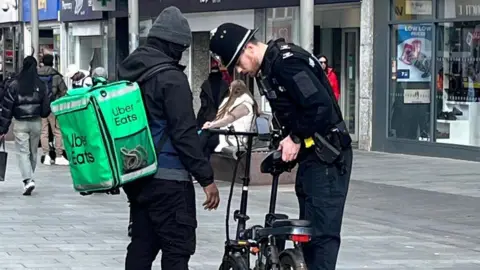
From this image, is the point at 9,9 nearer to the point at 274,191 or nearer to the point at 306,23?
the point at 306,23

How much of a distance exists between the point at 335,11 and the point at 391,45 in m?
2.85

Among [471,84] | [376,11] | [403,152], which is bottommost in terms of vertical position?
[403,152]

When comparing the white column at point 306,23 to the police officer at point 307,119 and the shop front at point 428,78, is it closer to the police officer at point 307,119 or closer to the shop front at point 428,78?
the shop front at point 428,78

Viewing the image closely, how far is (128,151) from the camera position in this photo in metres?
5.82

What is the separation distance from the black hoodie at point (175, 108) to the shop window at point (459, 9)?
40.6ft

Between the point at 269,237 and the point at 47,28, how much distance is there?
30910 millimetres

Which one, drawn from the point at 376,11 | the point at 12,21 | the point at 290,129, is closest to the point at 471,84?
the point at 376,11

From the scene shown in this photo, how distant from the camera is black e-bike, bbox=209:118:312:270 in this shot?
5.80 meters

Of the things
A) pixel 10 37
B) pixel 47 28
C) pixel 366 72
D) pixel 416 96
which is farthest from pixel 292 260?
pixel 10 37

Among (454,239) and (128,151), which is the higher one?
(128,151)

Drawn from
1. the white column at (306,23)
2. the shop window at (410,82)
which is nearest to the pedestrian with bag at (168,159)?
the white column at (306,23)

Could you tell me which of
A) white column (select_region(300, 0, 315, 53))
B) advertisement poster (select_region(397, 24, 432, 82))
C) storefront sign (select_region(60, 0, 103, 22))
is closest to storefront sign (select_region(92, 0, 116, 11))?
storefront sign (select_region(60, 0, 103, 22))

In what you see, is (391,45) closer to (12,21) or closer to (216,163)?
(216,163)

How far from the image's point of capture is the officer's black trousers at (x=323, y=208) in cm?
600
